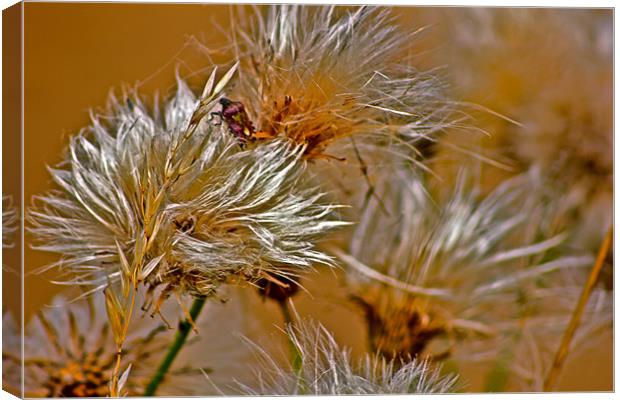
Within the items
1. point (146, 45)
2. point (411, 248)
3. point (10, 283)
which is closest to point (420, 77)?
point (411, 248)

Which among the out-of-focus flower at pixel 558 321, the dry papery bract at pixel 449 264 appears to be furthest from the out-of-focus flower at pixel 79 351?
the out-of-focus flower at pixel 558 321

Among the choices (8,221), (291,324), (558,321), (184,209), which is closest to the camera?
(184,209)

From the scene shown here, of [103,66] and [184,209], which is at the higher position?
[103,66]

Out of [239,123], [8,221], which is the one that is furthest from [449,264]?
[8,221]

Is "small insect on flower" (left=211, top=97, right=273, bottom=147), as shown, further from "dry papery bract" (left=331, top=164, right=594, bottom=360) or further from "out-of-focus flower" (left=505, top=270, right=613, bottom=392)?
"out-of-focus flower" (left=505, top=270, right=613, bottom=392)

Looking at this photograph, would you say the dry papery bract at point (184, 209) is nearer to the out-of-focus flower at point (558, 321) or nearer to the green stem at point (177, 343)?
the green stem at point (177, 343)

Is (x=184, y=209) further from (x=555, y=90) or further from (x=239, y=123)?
(x=555, y=90)

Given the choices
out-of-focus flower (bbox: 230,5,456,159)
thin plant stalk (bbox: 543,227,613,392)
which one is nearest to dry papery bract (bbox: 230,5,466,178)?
out-of-focus flower (bbox: 230,5,456,159)

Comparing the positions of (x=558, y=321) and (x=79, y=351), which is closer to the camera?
(x=79, y=351)

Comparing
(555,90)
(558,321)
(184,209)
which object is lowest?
(558,321)
